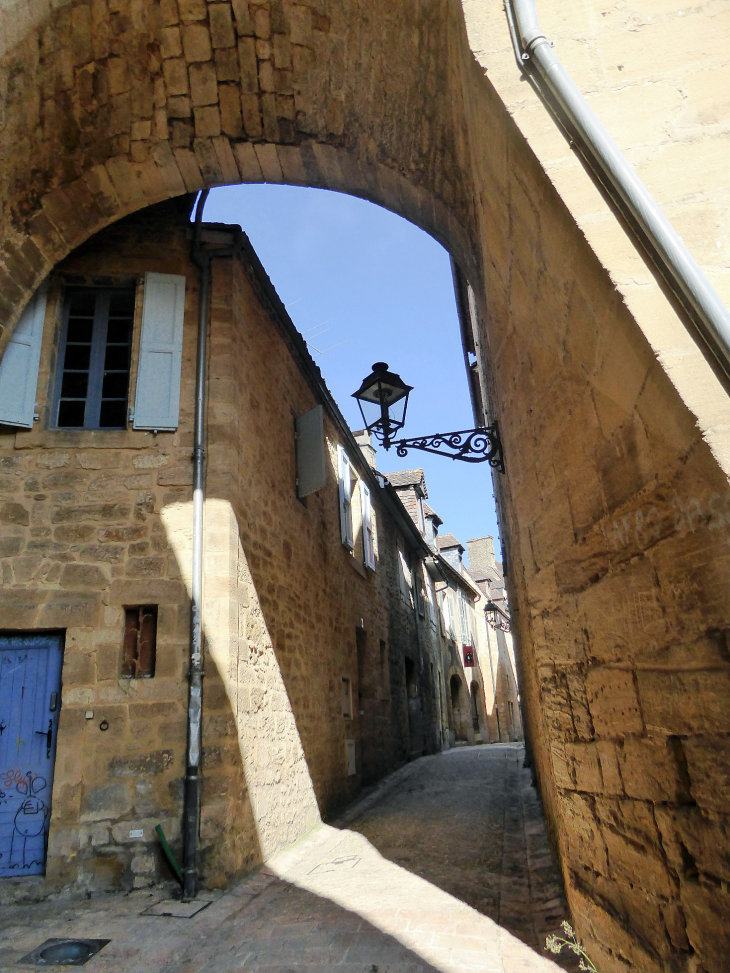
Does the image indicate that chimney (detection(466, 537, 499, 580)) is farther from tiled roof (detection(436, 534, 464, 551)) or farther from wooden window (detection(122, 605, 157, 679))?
wooden window (detection(122, 605, 157, 679))

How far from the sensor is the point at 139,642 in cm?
491

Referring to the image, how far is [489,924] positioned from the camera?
3.50 meters

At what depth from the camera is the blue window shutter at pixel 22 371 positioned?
5.20 meters

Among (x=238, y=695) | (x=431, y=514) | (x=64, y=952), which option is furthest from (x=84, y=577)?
(x=431, y=514)

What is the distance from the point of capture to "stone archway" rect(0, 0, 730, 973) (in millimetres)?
1729

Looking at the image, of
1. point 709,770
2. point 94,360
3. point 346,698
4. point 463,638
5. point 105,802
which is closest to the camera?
point 709,770

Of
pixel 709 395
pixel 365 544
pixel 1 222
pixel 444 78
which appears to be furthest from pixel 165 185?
pixel 365 544

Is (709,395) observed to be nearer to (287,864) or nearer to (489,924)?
(489,924)

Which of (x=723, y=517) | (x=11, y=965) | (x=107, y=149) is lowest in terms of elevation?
(x=11, y=965)

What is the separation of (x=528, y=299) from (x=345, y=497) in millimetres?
7143

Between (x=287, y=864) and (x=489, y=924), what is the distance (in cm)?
215

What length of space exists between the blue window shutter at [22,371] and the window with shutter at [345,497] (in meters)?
4.74

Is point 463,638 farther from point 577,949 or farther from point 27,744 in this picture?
point 577,949

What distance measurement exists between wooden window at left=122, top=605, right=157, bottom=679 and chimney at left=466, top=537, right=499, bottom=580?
25.3 metres
